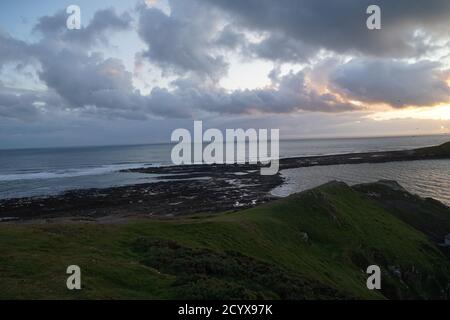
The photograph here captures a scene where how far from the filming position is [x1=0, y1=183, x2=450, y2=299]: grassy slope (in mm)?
17719

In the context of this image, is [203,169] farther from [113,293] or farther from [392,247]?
[113,293]


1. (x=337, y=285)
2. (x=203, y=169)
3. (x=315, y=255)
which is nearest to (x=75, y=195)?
(x=203, y=169)

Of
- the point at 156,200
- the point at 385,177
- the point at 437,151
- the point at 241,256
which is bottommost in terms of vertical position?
the point at 156,200

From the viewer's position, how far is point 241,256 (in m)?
27.4

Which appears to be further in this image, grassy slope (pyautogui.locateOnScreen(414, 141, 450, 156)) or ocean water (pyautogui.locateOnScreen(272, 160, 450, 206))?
grassy slope (pyautogui.locateOnScreen(414, 141, 450, 156))

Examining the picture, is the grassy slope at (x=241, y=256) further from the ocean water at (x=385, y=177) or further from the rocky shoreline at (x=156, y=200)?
the ocean water at (x=385, y=177)

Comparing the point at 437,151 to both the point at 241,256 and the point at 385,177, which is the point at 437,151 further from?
the point at 241,256

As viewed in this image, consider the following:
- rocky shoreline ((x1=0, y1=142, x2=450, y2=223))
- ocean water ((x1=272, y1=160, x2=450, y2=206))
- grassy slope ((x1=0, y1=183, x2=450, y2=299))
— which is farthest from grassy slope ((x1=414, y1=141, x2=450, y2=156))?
grassy slope ((x1=0, y1=183, x2=450, y2=299))

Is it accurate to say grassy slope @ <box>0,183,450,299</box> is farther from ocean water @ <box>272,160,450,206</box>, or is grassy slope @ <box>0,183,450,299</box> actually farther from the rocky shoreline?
ocean water @ <box>272,160,450,206</box>

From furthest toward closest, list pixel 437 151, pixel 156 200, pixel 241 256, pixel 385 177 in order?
1. pixel 437 151
2. pixel 385 177
3. pixel 156 200
4. pixel 241 256

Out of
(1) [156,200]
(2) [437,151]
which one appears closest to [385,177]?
(1) [156,200]

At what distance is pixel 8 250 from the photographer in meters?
21.5

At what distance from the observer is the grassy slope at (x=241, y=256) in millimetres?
17719

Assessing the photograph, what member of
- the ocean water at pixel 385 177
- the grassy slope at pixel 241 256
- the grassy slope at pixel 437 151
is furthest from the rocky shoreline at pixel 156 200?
the grassy slope at pixel 437 151
